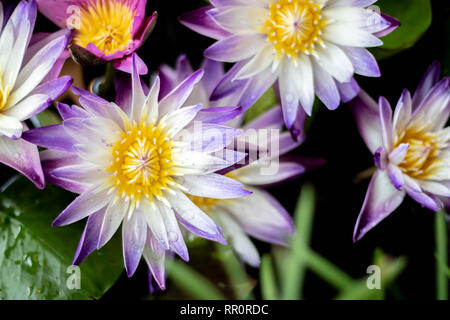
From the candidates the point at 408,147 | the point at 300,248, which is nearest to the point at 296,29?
the point at 408,147

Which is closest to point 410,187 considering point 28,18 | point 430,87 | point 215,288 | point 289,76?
point 430,87

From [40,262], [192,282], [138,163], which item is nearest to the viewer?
[138,163]

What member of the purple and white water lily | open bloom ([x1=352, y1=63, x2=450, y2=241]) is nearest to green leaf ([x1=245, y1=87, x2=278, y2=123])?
the purple and white water lily

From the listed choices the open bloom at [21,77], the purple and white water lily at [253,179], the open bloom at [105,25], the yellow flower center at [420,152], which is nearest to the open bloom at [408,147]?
the yellow flower center at [420,152]

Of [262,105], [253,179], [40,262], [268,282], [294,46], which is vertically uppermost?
[294,46]

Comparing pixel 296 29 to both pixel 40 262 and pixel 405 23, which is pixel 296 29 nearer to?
pixel 405 23

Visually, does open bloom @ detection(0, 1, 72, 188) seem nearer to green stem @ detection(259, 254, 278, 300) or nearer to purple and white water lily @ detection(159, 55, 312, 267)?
purple and white water lily @ detection(159, 55, 312, 267)
